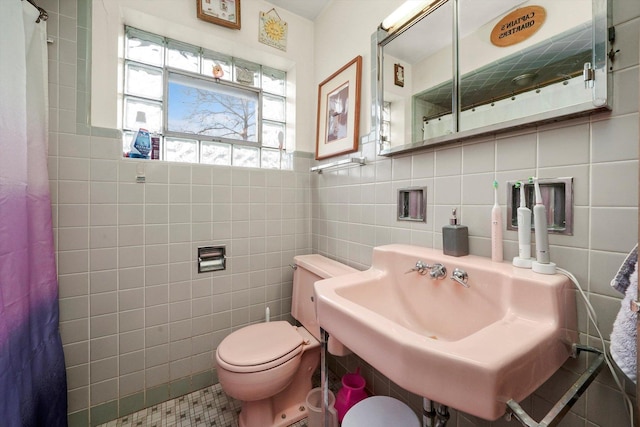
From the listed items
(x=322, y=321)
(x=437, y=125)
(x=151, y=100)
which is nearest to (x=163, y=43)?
(x=151, y=100)

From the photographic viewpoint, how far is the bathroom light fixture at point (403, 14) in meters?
1.04

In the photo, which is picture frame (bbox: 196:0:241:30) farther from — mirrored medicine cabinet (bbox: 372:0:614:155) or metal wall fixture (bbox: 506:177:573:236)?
metal wall fixture (bbox: 506:177:573:236)

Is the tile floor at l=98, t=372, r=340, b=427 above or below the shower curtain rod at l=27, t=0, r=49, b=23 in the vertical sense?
below

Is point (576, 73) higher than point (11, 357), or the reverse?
point (576, 73)

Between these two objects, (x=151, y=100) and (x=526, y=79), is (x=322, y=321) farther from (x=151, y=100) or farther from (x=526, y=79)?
(x=151, y=100)

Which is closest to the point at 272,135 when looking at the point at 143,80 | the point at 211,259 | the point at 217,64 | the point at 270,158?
the point at 270,158

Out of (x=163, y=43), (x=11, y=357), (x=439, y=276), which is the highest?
(x=163, y=43)

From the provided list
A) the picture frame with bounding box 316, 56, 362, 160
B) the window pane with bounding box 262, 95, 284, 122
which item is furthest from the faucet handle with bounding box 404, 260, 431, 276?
the window pane with bounding box 262, 95, 284, 122

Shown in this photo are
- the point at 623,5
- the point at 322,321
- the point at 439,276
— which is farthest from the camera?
the point at 439,276

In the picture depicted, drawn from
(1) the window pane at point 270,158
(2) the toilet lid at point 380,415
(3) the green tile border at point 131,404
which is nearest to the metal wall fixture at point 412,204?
(2) the toilet lid at point 380,415

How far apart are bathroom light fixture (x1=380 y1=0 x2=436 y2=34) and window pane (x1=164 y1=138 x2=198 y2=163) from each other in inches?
51.0

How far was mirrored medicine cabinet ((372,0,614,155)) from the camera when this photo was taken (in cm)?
65

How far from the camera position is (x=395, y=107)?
120 cm

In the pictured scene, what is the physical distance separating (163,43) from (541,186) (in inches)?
80.9
